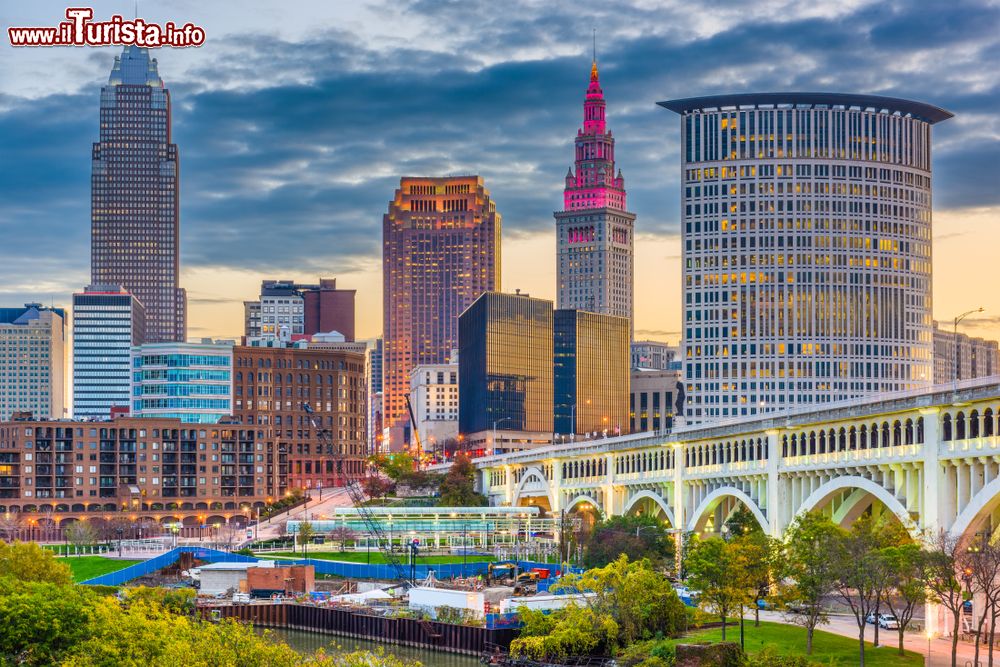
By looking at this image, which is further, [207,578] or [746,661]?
[207,578]

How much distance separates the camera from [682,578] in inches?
5753

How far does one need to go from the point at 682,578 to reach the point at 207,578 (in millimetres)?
49982

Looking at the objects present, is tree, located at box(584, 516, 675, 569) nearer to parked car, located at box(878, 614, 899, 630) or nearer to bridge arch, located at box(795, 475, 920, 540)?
bridge arch, located at box(795, 475, 920, 540)

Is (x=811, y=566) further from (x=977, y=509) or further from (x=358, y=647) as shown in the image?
(x=358, y=647)

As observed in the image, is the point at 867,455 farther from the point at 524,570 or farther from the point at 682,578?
the point at 524,570

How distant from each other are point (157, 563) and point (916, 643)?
100594mm

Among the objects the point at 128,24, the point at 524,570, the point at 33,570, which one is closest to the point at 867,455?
the point at 524,570

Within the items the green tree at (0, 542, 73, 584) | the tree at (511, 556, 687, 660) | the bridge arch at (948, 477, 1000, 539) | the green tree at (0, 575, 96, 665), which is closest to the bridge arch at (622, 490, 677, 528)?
the tree at (511, 556, 687, 660)

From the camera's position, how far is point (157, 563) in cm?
17750

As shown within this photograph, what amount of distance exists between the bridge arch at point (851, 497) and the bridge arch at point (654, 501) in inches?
1505

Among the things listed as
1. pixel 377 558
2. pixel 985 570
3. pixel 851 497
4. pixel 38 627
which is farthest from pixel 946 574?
pixel 377 558

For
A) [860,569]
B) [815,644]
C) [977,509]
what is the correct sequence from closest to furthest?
[860,569], [815,644], [977,509]

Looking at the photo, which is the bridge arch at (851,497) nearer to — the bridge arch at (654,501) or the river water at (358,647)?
the river water at (358,647)

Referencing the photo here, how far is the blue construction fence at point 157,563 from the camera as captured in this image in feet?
538
